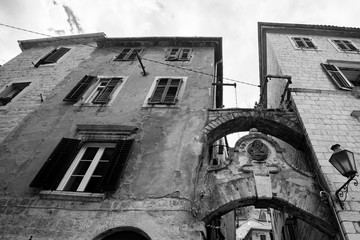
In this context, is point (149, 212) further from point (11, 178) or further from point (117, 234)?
point (11, 178)

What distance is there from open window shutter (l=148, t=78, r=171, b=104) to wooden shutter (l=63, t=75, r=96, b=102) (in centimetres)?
274

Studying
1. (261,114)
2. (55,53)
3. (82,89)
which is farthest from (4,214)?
(55,53)

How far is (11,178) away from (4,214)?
1.04 meters

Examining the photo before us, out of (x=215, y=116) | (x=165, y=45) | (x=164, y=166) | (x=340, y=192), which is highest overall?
(x=165, y=45)

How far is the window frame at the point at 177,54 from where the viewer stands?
10.2m

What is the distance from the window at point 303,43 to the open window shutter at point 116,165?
8772mm

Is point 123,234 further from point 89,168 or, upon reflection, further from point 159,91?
point 159,91

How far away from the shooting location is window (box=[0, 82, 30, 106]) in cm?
868

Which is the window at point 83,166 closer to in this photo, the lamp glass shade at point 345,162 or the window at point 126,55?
the lamp glass shade at point 345,162

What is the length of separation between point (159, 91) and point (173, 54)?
3112 millimetres

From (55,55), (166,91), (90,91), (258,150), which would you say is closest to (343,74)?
(258,150)

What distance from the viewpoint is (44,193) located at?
547 centimetres

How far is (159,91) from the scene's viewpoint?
845cm

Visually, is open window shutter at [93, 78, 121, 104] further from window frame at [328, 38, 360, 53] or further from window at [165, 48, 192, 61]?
window frame at [328, 38, 360, 53]
